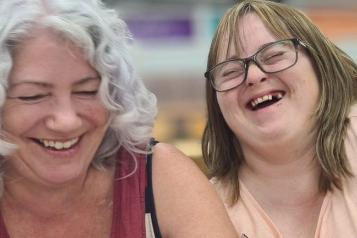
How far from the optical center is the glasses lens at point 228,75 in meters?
1.83

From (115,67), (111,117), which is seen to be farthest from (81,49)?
(111,117)

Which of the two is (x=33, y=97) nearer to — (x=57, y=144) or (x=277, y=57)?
(x=57, y=144)

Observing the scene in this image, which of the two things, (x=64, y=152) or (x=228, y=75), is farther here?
(x=228, y=75)

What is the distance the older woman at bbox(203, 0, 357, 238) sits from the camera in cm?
180

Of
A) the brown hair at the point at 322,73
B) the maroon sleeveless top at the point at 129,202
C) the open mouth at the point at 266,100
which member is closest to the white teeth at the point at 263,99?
the open mouth at the point at 266,100

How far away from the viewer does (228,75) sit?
1856 mm

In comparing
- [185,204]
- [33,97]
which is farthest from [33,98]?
[185,204]

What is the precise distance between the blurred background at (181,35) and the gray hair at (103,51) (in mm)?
3169

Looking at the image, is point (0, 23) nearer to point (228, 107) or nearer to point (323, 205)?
point (228, 107)

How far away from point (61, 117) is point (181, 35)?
151 inches

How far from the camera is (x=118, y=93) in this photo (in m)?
1.58

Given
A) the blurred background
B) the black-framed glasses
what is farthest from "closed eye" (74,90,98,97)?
the blurred background

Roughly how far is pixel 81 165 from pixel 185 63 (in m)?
3.66

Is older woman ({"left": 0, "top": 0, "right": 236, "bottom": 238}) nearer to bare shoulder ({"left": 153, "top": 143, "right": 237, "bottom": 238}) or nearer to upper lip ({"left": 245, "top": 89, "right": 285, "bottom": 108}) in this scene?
bare shoulder ({"left": 153, "top": 143, "right": 237, "bottom": 238})
